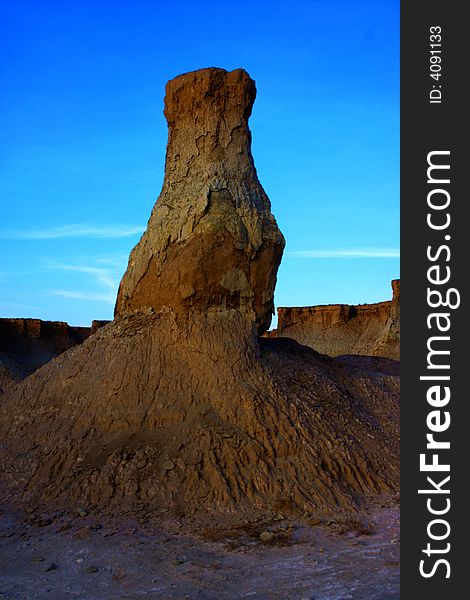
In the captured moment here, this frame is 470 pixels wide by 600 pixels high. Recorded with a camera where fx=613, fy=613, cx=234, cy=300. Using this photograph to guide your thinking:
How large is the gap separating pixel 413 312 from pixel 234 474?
3820 millimetres

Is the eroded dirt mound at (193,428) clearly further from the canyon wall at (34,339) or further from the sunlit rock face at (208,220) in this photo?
the canyon wall at (34,339)

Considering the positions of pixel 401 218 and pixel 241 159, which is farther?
pixel 241 159

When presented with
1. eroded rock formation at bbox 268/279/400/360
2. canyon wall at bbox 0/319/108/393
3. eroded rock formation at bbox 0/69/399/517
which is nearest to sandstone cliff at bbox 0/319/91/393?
canyon wall at bbox 0/319/108/393

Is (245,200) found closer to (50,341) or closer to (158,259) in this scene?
(158,259)

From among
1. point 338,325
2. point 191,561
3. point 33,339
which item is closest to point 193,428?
point 191,561

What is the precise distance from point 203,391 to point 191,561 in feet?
10.1

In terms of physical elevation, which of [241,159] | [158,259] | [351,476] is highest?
[241,159]

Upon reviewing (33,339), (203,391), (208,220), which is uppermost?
(33,339)

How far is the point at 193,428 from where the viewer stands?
7938 millimetres

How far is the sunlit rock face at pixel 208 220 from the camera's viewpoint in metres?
9.19

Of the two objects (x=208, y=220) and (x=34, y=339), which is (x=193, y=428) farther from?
(x=34, y=339)

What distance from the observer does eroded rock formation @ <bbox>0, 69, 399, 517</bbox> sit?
7395mm

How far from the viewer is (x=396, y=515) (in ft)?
22.5

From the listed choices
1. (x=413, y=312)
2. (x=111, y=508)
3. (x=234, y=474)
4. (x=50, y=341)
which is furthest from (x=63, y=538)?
(x=50, y=341)
